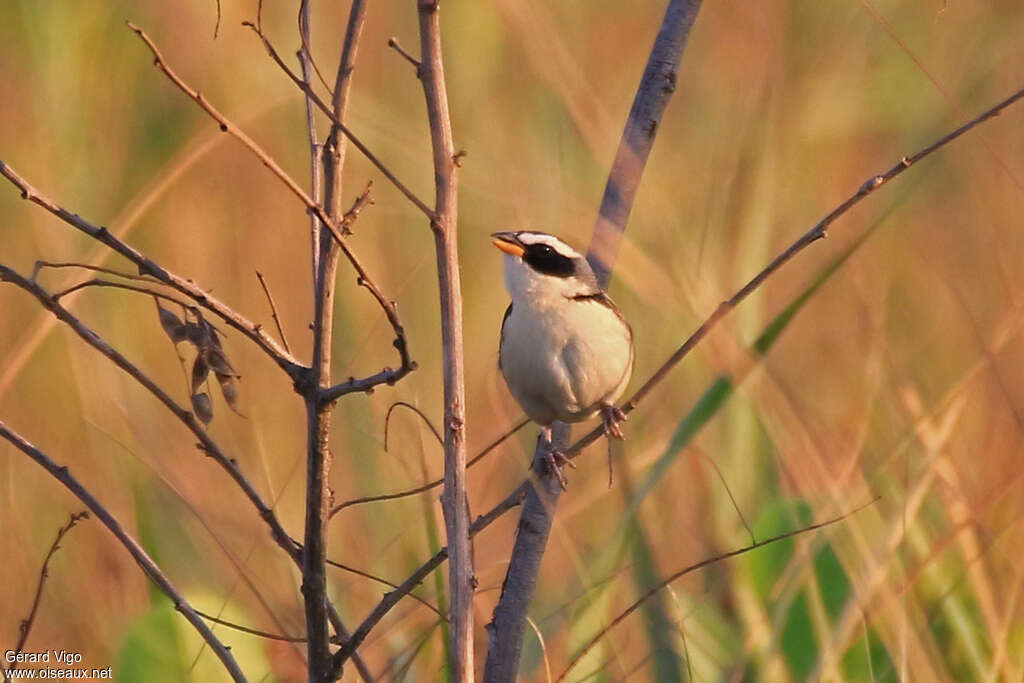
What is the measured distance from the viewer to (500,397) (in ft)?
8.50

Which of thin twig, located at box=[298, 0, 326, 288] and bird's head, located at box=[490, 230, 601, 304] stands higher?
bird's head, located at box=[490, 230, 601, 304]

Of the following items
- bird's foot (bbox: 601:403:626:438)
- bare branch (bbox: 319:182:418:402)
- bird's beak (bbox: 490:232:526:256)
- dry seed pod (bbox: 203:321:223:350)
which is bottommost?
bare branch (bbox: 319:182:418:402)

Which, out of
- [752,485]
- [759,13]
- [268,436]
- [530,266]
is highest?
[759,13]

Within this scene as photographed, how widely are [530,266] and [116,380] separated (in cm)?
119

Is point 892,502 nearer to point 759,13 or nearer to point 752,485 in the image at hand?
point 752,485

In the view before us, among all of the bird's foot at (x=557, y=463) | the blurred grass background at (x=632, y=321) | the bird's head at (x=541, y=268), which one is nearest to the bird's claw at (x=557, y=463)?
the bird's foot at (x=557, y=463)

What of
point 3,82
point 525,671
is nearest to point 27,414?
point 3,82

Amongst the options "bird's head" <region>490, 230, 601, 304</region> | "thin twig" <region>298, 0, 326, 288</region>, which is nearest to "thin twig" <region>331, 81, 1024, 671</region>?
"thin twig" <region>298, 0, 326, 288</region>

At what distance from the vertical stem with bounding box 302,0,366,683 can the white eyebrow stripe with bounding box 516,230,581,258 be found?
0.77 meters

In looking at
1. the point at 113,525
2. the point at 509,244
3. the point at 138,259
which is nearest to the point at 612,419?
the point at 509,244

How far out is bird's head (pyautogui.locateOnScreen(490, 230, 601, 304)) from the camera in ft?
7.26

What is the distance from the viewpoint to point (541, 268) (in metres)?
2.25

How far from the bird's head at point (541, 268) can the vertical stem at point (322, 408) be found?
2.40ft

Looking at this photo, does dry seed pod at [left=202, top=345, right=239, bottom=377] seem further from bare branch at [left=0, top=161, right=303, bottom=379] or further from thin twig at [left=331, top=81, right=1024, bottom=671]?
thin twig at [left=331, top=81, right=1024, bottom=671]
